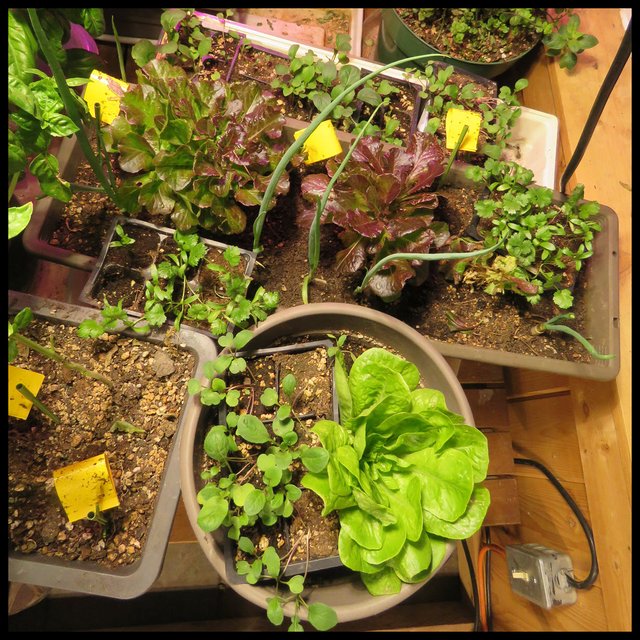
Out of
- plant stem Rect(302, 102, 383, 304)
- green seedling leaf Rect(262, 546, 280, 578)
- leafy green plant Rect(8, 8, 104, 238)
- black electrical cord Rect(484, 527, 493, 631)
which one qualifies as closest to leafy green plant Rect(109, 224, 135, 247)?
leafy green plant Rect(8, 8, 104, 238)

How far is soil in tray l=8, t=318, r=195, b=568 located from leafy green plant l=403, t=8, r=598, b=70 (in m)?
1.08

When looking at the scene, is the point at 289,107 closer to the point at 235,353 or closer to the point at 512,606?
the point at 235,353

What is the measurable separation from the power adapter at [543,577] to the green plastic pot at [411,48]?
1222mm

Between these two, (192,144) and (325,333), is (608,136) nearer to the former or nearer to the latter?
(325,333)

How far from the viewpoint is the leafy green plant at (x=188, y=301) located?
0.86m

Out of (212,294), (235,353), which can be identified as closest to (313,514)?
(235,353)

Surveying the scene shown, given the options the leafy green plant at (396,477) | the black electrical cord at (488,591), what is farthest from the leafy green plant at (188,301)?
the black electrical cord at (488,591)

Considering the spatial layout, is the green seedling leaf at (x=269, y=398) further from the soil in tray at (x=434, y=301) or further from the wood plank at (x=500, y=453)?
the wood plank at (x=500, y=453)

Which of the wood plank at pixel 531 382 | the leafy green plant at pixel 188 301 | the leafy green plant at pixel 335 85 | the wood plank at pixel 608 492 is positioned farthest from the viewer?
the wood plank at pixel 531 382

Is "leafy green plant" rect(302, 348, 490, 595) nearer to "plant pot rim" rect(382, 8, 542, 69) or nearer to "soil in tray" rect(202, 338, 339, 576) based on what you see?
"soil in tray" rect(202, 338, 339, 576)

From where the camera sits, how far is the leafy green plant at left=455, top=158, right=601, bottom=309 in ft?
3.35

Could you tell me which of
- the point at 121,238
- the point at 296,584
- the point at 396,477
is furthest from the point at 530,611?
the point at 121,238

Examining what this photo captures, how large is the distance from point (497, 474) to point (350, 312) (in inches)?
29.2

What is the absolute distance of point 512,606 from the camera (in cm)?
123
